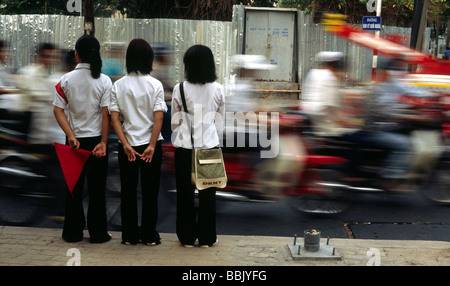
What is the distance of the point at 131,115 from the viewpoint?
4.27 m

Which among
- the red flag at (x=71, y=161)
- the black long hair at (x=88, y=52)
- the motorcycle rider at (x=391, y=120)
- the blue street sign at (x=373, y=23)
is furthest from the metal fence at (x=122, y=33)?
the red flag at (x=71, y=161)

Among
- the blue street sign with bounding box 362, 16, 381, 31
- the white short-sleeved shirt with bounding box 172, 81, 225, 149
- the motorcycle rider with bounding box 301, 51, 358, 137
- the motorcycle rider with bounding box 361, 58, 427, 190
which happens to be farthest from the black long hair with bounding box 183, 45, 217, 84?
the blue street sign with bounding box 362, 16, 381, 31

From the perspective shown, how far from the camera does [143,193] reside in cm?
443

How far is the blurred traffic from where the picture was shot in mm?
5426

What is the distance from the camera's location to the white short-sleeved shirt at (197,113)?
429cm

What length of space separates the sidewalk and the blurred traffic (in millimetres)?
859

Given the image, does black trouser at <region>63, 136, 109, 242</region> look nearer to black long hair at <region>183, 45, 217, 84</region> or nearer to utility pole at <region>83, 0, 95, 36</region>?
black long hair at <region>183, 45, 217, 84</region>

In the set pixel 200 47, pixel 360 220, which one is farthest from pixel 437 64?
pixel 200 47

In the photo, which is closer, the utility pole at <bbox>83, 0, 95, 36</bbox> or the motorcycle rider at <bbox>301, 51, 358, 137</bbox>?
the motorcycle rider at <bbox>301, 51, 358, 137</bbox>

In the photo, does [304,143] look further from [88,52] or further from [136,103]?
[88,52]

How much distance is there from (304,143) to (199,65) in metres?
1.84

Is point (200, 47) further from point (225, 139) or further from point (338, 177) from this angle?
point (338, 177)

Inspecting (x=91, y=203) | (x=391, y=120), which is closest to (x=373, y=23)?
(x=391, y=120)
